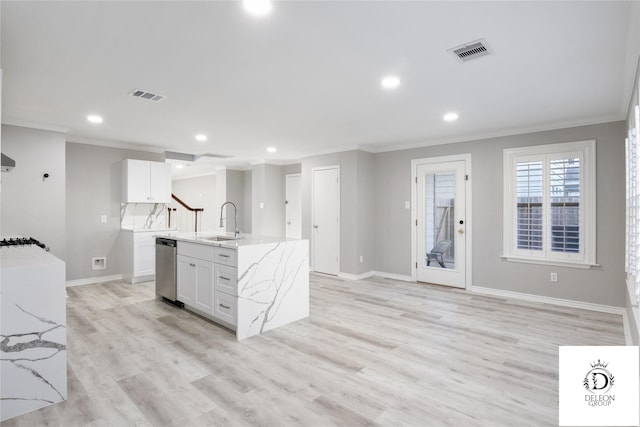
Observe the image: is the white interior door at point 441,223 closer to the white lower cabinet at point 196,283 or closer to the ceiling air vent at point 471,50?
the ceiling air vent at point 471,50

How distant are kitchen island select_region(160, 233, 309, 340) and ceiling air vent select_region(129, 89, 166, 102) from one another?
61.3 inches

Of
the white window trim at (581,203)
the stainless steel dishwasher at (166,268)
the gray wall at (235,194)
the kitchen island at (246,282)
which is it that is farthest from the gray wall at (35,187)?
the white window trim at (581,203)

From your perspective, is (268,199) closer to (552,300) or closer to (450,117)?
(450,117)

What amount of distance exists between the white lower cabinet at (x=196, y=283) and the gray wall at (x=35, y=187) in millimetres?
1916

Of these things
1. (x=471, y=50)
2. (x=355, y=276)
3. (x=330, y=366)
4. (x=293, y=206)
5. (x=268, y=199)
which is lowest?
(x=330, y=366)

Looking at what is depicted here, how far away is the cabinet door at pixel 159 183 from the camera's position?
231 inches

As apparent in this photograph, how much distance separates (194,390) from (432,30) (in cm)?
290

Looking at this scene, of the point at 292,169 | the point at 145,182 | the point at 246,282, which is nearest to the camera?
the point at 246,282

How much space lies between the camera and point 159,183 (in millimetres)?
5957

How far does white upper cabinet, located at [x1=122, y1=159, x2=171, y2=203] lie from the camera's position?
18.4 feet

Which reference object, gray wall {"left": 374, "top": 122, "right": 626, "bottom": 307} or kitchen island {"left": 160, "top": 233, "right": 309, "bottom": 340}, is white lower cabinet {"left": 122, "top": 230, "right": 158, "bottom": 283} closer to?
kitchen island {"left": 160, "top": 233, "right": 309, "bottom": 340}

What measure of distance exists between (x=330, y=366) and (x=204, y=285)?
5.76ft

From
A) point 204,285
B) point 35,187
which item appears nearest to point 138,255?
point 35,187

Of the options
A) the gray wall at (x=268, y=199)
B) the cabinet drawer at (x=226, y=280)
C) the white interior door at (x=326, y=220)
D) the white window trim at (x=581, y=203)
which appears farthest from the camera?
the gray wall at (x=268, y=199)
